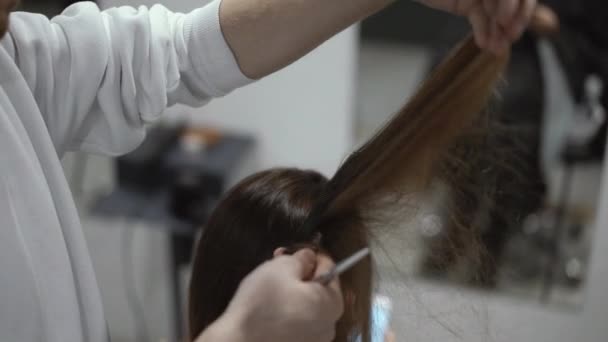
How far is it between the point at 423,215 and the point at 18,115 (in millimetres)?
470

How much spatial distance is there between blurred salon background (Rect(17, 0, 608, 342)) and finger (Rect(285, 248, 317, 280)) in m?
0.76

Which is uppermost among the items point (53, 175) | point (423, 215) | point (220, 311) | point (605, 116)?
point (53, 175)

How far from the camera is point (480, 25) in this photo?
785 mm

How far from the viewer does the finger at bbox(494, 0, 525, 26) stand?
29.2 inches

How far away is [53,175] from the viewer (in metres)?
0.74

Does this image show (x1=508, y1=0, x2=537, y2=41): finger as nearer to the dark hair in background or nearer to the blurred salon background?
the dark hair in background

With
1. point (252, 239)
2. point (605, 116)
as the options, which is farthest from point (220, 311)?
point (605, 116)

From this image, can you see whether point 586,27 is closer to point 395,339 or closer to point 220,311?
point 395,339

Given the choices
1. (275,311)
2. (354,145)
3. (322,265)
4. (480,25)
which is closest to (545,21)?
(354,145)

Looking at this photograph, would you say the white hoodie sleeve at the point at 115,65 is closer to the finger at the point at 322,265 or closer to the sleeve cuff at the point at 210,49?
the sleeve cuff at the point at 210,49

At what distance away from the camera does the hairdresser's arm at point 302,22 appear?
76 cm

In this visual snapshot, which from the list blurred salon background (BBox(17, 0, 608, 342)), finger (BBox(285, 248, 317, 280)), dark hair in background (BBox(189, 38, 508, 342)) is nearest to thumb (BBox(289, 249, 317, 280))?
finger (BBox(285, 248, 317, 280))

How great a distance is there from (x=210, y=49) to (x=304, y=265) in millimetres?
289

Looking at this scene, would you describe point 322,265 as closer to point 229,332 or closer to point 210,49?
point 229,332
